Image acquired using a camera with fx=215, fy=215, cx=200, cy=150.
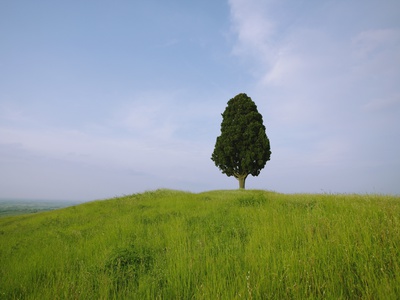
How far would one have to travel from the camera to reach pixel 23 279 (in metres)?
4.72

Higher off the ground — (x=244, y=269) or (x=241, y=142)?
(x=241, y=142)

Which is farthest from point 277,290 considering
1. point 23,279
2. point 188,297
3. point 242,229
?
point 23,279

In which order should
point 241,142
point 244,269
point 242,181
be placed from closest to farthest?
1. point 244,269
2. point 241,142
3. point 242,181

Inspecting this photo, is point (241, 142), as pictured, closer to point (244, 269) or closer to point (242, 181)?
point (242, 181)

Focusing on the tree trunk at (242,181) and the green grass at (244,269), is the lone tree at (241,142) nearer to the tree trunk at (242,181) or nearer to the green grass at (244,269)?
the tree trunk at (242,181)

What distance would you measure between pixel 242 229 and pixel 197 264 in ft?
9.15

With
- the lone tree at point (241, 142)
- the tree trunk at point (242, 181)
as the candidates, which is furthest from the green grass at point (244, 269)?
the tree trunk at point (242, 181)

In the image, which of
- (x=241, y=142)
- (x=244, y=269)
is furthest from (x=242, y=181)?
(x=244, y=269)

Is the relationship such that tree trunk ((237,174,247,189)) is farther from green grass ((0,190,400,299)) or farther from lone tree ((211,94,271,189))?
green grass ((0,190,400,299))

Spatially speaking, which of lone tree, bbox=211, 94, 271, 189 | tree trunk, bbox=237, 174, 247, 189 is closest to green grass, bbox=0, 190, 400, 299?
lone tree, bbox=211, 94, 271, 189

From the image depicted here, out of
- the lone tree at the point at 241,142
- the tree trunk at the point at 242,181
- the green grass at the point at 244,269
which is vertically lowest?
the green grass at the point at 244,269

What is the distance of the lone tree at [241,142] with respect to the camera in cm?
2855

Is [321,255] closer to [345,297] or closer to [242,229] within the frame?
[345,297]

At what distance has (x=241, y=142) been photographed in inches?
1167
